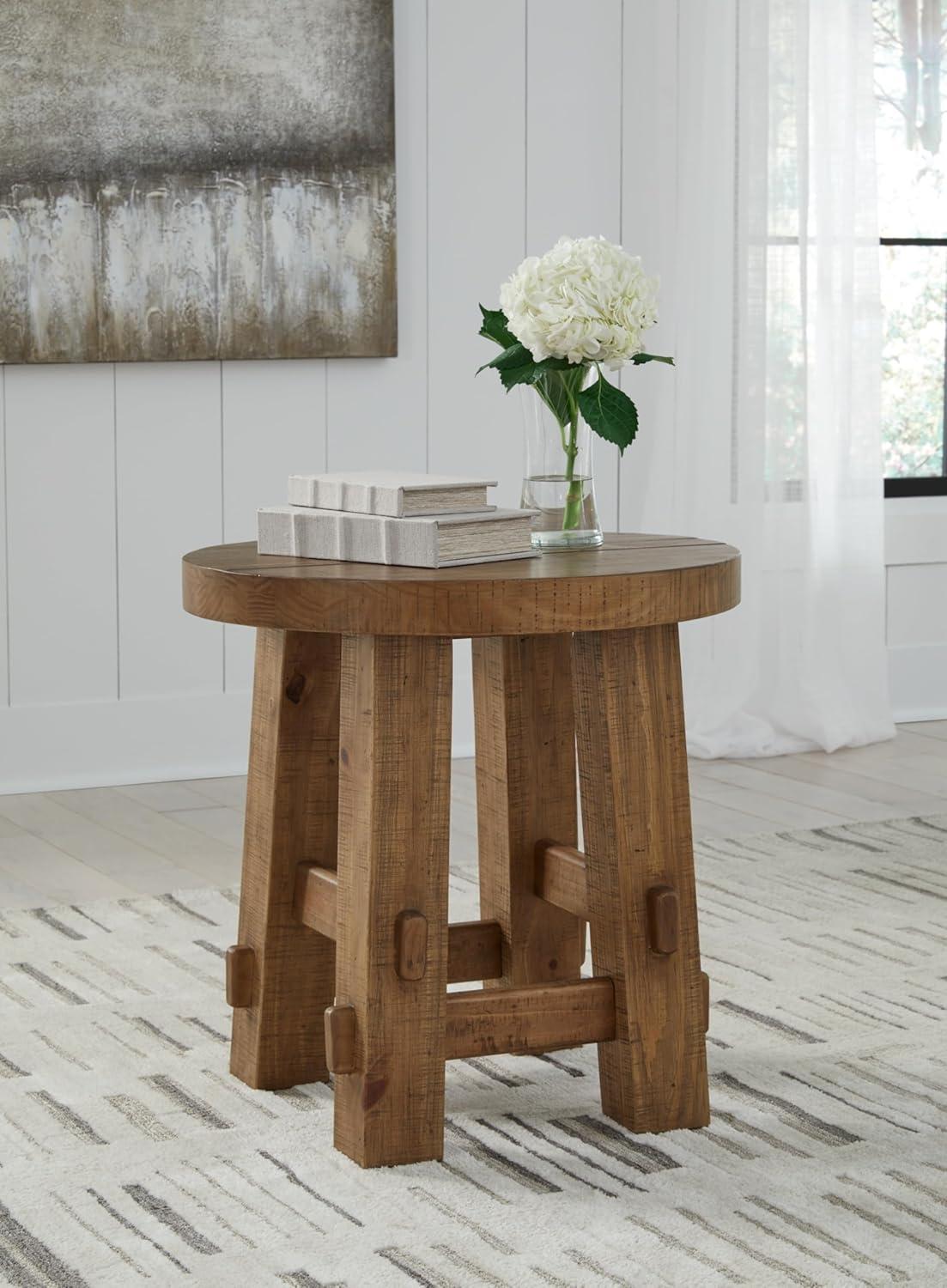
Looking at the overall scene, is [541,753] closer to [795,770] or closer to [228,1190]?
[228,1190]

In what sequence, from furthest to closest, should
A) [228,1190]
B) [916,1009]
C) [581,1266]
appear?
[916,1009], [228,1190], [581,1266]

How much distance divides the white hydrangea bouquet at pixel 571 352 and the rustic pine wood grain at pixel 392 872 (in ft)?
1.05

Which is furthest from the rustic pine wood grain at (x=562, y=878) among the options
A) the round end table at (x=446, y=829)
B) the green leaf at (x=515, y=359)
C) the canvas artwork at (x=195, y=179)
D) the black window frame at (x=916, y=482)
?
the black window frame at (x=916, y=482)

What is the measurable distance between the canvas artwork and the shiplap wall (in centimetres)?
9

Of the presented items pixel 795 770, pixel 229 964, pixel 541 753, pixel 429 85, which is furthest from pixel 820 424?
pixel 229 964

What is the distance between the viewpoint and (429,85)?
3.94 metres

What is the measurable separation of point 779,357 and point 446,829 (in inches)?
98.3

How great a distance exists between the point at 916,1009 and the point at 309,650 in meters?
0.96

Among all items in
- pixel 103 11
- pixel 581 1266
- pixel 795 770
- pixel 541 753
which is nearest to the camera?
pixel 581 1266

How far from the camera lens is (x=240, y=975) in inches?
81.8

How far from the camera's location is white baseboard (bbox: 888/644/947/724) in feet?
14.9

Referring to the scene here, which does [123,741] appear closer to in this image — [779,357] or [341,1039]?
[779,357]

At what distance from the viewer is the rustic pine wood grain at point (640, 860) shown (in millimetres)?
1896

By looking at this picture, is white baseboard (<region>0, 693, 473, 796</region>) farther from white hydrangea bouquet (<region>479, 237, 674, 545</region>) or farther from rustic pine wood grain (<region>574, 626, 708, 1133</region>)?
rustic pine wood grain (<region>574, 626, 708, 1133</region>)
